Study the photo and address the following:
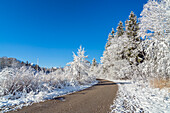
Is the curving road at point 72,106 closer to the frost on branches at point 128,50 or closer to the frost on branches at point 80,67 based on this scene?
the frost on branches at point 80,67

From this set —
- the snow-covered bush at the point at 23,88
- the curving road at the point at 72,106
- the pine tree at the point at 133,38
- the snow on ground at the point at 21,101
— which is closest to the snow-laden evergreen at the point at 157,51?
the curving road at the point at 72,106

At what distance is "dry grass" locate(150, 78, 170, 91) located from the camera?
670 cm

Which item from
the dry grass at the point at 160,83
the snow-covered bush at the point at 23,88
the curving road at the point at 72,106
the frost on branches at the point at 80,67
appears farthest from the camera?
the frost on branches at the point at 80,67

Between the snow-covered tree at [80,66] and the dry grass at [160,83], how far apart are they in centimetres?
966

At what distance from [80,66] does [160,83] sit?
11737 millimetres

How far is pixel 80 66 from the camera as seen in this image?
658 inches

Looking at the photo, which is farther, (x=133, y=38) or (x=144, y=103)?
(x=133, y=38)

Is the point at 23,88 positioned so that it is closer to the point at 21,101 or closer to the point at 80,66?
the point at 21,101

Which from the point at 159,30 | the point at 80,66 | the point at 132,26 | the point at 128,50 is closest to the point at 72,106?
the point at 159,30

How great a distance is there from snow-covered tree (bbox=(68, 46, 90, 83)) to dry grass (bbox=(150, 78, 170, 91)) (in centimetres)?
966

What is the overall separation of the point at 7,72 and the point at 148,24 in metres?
10.7

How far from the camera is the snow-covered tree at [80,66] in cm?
1546

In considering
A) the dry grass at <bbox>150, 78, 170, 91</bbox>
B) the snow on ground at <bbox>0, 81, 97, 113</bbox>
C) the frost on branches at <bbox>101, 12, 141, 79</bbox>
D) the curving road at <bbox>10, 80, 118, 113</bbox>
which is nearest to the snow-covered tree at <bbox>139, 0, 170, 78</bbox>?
the dry grass at <bbox>150, 78, 170, 91</bbox>

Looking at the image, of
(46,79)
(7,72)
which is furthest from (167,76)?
(7,72)
